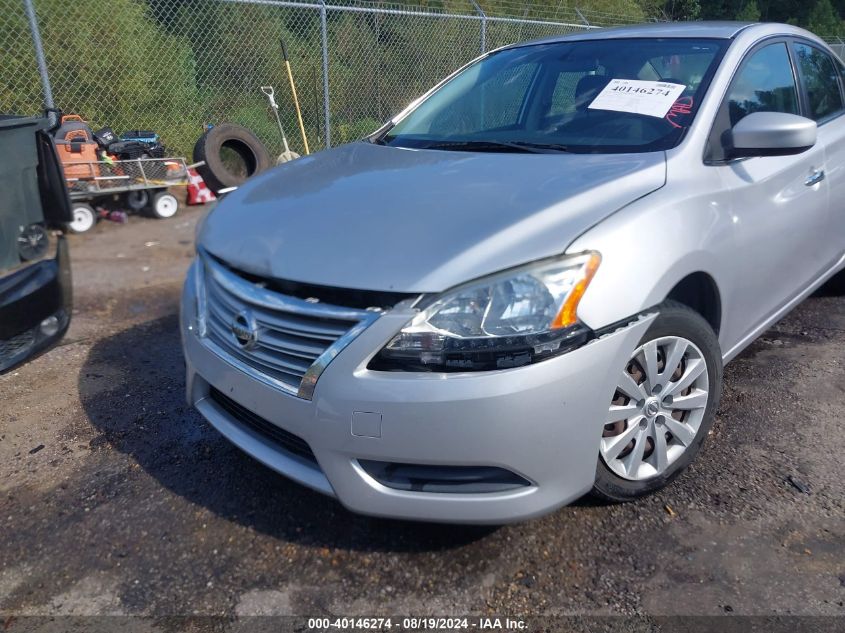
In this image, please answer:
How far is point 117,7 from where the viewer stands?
825 centimetres

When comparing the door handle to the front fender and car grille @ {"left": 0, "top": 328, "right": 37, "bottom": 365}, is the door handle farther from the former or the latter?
car grille @ {"left": 0, "top": 328, "right": 37, "bottom": 365}

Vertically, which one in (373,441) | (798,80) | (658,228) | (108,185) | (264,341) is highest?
(798,80)

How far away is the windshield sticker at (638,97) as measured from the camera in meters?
2.78

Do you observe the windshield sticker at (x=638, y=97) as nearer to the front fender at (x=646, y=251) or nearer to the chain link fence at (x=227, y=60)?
the front fender at (x=646, y=251)

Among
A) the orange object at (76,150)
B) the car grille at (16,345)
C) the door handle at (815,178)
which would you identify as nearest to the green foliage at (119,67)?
the orange object at (76,150)

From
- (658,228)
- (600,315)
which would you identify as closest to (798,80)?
(658,228)

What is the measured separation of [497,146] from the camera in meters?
2.89

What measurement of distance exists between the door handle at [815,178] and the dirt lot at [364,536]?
3.21 feet

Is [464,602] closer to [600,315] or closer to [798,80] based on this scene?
[600,315]

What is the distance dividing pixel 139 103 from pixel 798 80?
23.8 feet

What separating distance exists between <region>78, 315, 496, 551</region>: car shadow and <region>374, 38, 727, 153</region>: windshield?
60.8 inches

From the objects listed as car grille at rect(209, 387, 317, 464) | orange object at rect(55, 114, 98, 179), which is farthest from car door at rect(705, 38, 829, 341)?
orange object at rect(55, 114, 98, 179)

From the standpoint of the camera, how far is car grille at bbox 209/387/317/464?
2.22 metres

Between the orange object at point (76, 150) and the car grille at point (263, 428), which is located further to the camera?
the orange object at point (76, 150)
